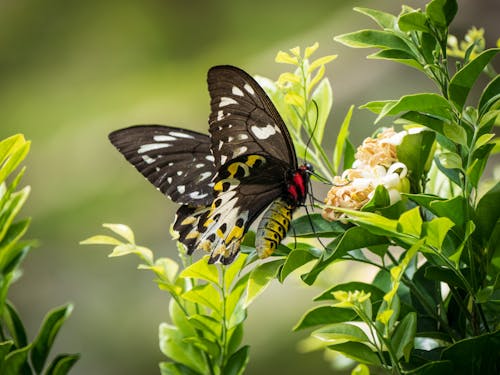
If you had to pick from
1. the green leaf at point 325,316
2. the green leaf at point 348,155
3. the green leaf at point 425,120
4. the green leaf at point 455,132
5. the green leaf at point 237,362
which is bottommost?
the green leaf at point 237,362

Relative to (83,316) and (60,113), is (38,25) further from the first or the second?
(83,316)

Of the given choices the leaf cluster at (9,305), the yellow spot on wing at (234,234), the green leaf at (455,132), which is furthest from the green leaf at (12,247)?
the green leaf at (455,132)

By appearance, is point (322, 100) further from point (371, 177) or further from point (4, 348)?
point (4, 348)

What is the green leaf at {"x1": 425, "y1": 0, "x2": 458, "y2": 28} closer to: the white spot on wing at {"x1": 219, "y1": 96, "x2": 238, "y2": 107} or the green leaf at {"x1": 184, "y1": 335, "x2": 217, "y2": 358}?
the white spot on wing at {"x1": 219, "y1": 96, "x2": 238, "y2": 107}

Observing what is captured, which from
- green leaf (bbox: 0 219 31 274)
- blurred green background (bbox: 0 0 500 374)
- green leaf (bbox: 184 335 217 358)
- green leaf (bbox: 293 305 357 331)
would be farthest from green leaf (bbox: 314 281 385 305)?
blurred green background (bbox: 0 0 500 374)

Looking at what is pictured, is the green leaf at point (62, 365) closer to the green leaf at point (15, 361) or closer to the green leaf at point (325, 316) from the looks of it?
the green leaf at point (15, 361)

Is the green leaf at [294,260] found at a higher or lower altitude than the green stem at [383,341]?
higher

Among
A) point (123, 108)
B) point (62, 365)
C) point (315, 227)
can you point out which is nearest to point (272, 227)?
point (315, 227)
